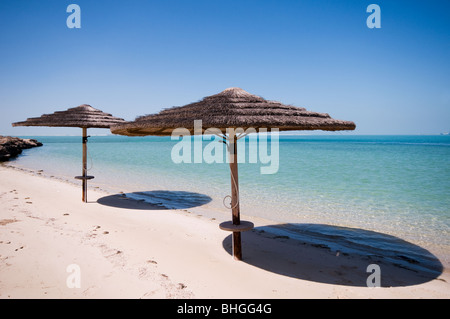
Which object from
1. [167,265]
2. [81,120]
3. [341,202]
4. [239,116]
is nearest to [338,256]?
[167,265]

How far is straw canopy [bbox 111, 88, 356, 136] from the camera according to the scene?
2.82 metres

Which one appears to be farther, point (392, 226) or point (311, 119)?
point (392, 226)

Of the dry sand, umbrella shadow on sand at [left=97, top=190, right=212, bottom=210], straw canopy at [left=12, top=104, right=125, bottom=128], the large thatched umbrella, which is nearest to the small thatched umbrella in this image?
straw canopy at [left=12, top=104, right=125, bottom=128]

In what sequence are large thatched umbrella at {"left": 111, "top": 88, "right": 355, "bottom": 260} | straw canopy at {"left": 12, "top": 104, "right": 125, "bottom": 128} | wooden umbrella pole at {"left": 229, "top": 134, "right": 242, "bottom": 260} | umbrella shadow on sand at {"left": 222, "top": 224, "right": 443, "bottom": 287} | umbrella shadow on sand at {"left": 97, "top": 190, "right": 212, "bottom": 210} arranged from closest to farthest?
large thatched umbrella at {"left": 111, "top": 88, "right": 355, "bottom": 260} → umbrella shadow on sand at {"left": 222, "top": 224, "right": 443, "bottom": 287} → wooden umbrella pole at {"left": 229, "top": 134, "right": 242, "bottom": 260} → straw canopy at {"left": 12, "top": 104, "right": 125, "bottom": 128} → umbrella shadow on sand at {"left": 97, "top": 190, "right": 212, "bottom": 210}

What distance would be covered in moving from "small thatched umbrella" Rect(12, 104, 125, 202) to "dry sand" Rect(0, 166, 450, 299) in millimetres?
2167

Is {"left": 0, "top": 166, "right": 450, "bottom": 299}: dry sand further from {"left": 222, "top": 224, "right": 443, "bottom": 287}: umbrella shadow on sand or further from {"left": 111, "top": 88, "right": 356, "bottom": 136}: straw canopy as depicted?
{"left": 111, "top": 88, "right": 356, "bottom": 136}: straw canopy

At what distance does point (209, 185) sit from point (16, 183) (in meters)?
7.02

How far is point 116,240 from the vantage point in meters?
4.09

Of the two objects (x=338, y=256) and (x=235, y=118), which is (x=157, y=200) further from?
(x=235, y=118)

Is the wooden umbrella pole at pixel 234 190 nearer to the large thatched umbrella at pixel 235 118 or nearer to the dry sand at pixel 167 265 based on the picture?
the large thatched umbrella at pixel 235 118
